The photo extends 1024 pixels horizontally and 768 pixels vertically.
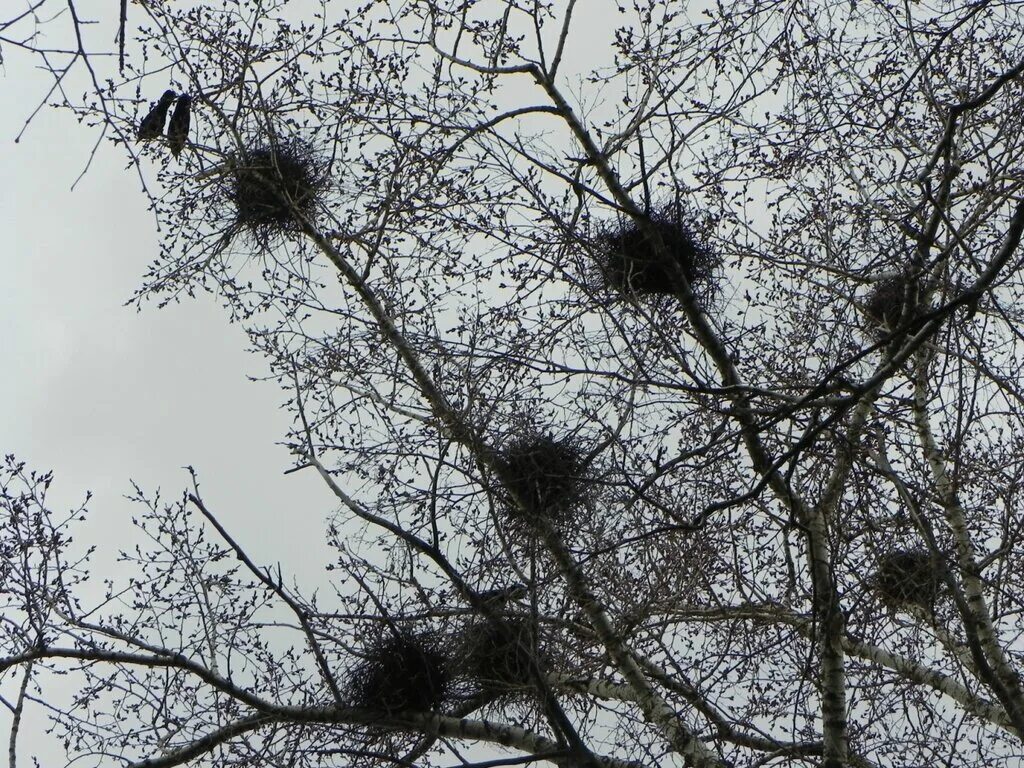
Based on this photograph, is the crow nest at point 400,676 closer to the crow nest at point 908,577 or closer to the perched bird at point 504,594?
the perched bird at point 504,594

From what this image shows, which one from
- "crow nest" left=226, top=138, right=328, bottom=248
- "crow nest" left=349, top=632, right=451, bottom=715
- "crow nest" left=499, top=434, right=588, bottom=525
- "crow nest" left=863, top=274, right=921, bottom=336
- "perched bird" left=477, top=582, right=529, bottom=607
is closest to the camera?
"crow nest" left=863, top=274, right=921, bottom=336

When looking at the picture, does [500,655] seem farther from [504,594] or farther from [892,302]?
[892,302]

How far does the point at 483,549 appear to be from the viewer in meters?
5.30

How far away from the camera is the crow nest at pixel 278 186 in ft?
22.7

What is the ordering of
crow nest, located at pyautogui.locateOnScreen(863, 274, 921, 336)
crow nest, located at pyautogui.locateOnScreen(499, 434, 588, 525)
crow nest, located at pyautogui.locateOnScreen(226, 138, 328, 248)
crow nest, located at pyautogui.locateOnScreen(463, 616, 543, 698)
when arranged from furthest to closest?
crow nest, located at pyautogui.locateOnScreen(226, 138, 328, 248)
crow nest, located at pyautogui.locateOnScreen(499, 434, 588, 525)
crow nest, located at pyautogui.locateOnScreen(463, 616, 543, 698)
crow nest, located at pyautogui.locateOnScreen(863, 274, 921, 336)

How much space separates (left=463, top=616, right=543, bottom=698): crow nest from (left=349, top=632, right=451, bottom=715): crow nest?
155 mm

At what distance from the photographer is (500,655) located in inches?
228

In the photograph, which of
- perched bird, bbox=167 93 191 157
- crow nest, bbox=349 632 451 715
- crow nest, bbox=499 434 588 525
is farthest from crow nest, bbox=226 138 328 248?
crow nest, bbox=349 632 451 715

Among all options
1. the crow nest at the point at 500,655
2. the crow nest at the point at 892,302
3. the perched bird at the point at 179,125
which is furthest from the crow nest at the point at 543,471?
the perched bird at the point at 179,125

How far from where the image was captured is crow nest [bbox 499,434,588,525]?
5.50 metres

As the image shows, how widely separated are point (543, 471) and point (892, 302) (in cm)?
187

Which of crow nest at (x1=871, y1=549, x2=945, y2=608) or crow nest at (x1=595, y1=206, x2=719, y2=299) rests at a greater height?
crow nest at (x1=595, y1=206, x2=719, y2=299)

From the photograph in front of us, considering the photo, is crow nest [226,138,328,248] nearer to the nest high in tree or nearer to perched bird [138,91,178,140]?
perched bird [138,91,178,140]

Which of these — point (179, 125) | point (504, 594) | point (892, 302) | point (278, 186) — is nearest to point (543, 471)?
point (504, 594)
